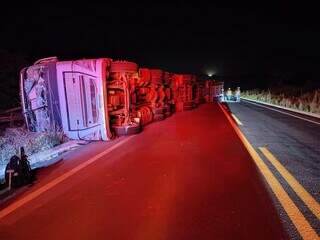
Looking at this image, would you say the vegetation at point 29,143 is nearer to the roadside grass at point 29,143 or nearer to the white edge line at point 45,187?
the roadside grass at point 29,143

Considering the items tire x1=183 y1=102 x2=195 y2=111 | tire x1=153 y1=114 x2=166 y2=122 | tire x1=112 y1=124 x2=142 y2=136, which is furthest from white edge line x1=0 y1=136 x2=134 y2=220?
tire x1=183 y1=102 x2=195 y2=111

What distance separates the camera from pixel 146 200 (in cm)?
424

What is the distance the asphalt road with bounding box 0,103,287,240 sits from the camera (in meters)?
3.36

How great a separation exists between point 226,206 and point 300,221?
924 mm

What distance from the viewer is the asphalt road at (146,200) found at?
3357 millimetres

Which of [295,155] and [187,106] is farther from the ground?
[295,155]

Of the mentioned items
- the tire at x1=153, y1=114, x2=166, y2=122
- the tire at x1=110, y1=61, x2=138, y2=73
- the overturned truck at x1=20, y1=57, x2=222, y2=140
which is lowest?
the tire at x1=153, y1=114, x2=166, y2=122

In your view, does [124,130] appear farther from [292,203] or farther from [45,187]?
[292,203]

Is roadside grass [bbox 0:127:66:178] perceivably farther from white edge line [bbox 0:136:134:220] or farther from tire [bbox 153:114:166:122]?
tire [bbox 153:114:166:122]

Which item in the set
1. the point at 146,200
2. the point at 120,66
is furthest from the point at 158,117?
the point at 146,200

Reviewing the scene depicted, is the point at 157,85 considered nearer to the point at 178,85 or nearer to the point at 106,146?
the point at 178,85

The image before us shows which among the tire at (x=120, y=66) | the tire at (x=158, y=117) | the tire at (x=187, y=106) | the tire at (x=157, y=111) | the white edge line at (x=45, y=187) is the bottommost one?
the tire at (x=187, y=106)

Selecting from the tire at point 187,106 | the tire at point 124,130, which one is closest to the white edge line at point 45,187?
the tire at point 124,130

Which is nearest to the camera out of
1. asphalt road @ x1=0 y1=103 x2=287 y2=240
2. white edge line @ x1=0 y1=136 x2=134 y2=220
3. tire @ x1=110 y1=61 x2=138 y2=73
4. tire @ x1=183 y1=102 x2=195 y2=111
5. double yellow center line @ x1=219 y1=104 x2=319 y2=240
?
double yellow center line @ x1=219 y1=104 x2=319 y2=240
